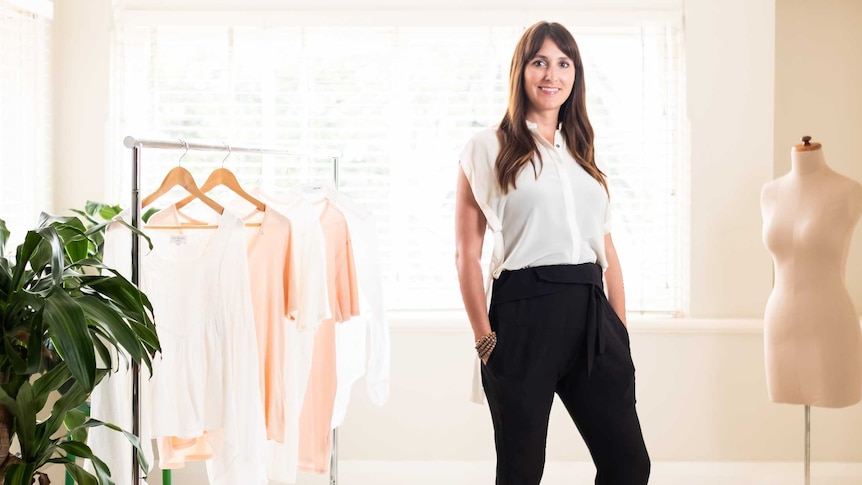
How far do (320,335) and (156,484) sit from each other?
134 cm

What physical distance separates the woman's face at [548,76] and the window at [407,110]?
1.42m

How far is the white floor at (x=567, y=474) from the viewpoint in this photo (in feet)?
11.1

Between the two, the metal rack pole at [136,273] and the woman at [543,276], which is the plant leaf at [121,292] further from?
the woman at [543,276]

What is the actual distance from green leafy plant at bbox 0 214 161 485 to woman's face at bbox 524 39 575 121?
1.10 m

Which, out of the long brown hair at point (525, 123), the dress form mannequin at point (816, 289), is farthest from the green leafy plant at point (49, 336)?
the dress form mannequin at point (816, 289)

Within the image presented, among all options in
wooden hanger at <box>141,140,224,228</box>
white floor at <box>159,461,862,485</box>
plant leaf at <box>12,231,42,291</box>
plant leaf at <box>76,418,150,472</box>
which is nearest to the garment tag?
wooden hanger at <box>141,140,224,228</box>

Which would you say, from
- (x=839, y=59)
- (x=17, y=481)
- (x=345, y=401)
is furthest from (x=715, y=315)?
(x=17, y=481)

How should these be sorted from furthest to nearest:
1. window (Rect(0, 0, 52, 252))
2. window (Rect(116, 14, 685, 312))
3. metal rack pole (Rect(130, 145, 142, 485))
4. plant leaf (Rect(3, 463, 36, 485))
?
window (Rect(116, 14, 685, 312))
window (Rect(0, 0, 52, 252))
metal rack pole (Rect(130, 145, 142, 485))
plant leaf (Rect(3, 463, 36, 485))

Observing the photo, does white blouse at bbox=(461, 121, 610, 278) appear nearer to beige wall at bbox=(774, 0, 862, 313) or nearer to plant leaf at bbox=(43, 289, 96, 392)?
plant leaf at bbox=(43, 289, 96, 392)

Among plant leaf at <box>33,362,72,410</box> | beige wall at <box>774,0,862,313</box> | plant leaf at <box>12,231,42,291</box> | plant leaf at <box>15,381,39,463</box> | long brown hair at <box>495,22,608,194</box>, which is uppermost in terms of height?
beige wall at <box>774,0,862,313</box>

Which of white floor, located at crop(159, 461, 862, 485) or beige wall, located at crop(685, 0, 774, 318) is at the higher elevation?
beige wall, located at crop(685, 0, 774, 318)

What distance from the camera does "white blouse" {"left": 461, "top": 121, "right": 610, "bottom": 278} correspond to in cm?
201

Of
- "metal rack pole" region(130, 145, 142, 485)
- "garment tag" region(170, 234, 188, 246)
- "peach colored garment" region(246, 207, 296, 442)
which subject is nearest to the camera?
"metal rack pole" region(130, 145, 142, 485)

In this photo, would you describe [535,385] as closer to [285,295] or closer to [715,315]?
[285,295]
